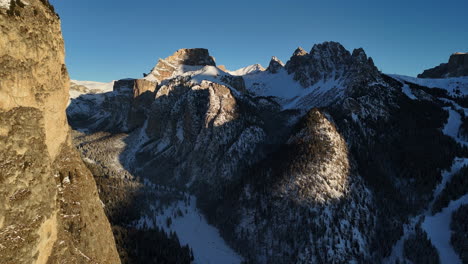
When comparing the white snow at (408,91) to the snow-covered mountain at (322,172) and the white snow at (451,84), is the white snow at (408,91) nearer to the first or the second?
the snow-covered mountain at (322,172)

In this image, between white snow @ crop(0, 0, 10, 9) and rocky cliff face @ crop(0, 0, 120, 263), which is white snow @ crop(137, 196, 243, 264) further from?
white snow @ crop(0, 0, 10, 9)

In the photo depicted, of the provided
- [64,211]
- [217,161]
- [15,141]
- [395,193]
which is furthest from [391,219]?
[15,141]

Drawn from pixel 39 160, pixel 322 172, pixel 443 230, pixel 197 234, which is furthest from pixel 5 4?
pixel 443 230

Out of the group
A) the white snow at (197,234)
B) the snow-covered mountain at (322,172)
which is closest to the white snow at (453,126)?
the snow-covered mountain at (322,172)

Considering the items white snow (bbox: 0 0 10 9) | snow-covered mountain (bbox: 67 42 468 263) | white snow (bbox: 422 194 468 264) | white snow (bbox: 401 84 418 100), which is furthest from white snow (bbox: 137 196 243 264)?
white snow (bbox: 401 84 418 100)

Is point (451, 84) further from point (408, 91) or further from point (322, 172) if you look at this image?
point (322, 172)

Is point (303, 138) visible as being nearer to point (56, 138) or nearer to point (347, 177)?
point (347, 177)
